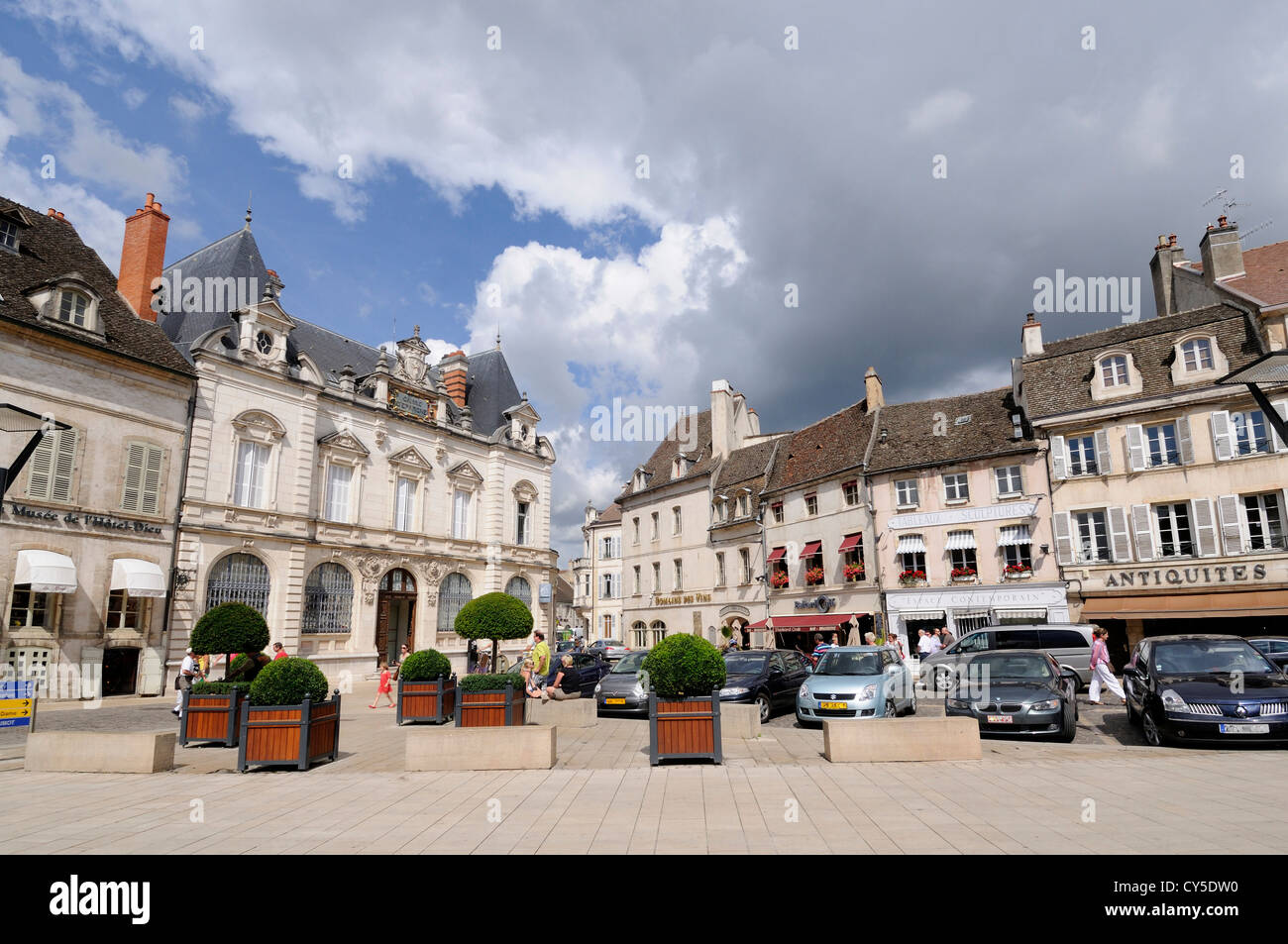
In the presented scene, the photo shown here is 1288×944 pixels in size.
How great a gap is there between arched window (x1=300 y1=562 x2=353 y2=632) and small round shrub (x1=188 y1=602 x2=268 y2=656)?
11486 millimetres

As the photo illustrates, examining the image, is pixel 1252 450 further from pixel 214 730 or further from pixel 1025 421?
pixel 214 730

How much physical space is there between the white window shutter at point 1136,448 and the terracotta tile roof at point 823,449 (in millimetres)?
9152

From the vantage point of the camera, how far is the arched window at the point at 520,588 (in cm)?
3538

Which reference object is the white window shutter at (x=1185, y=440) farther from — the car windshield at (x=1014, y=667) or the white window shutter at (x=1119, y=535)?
the car windshield at (x=1014, y=667)

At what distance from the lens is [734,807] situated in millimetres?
7324

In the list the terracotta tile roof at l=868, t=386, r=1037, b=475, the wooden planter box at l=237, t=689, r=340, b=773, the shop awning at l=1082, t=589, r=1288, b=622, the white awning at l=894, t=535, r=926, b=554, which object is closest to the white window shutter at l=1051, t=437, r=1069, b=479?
the terracotta tile roof at l=868, t=386, r=1037, b=475

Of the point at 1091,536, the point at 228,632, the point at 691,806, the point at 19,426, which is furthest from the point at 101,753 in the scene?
the point at 1091,536

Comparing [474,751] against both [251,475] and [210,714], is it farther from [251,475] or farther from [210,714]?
[251,475]

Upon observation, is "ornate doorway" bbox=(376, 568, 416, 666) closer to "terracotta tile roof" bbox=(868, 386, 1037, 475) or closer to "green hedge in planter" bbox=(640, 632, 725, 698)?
"terracotta tile roof" bbox=(868, 386, 1037, 475)

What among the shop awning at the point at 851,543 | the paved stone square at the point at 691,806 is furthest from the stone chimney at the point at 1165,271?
the paved stone square at the point at 691,806

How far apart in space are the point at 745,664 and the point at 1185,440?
17745 mm

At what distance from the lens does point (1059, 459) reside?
2528 cm

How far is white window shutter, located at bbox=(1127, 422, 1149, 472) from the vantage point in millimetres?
24047
